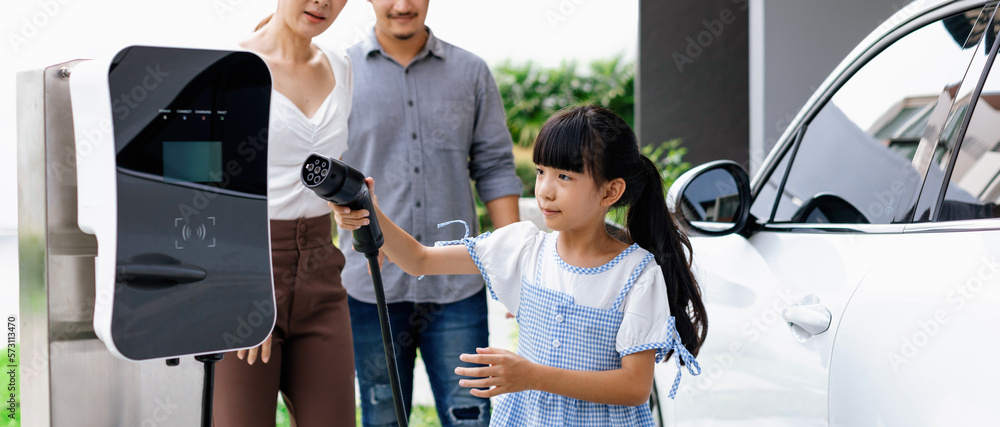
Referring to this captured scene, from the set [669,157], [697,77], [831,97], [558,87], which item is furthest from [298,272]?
[558,87]

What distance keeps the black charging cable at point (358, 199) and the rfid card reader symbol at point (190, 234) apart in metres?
0.16

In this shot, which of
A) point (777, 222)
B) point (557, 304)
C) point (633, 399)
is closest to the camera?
point (633, 399)

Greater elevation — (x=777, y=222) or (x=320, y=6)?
(x=320, y=6)

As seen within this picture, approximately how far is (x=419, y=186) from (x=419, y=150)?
0.36ft

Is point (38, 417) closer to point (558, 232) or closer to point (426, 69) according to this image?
point (558, 232)

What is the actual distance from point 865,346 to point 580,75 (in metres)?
13.9

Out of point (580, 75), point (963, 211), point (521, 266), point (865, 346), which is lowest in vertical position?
point (865, 346)

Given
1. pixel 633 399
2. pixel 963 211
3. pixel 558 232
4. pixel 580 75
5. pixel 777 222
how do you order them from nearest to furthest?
pixel 963 211 < pixel 633 399 < pixel 558 232 < pixel 777 222 < pixel 580 75

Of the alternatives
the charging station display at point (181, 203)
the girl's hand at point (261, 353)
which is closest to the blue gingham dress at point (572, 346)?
the girl's hand at point (261, 353)

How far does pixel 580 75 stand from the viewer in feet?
49.6

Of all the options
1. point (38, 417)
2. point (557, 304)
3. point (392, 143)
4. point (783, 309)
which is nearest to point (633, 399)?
point (557, 304)

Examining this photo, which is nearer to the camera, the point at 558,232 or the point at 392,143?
the point at 558,232

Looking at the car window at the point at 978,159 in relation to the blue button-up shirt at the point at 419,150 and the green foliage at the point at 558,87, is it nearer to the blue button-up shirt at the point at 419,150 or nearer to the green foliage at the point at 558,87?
the blue button-up shirt at the point at 419,150

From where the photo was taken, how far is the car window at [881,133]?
5.32 ft
